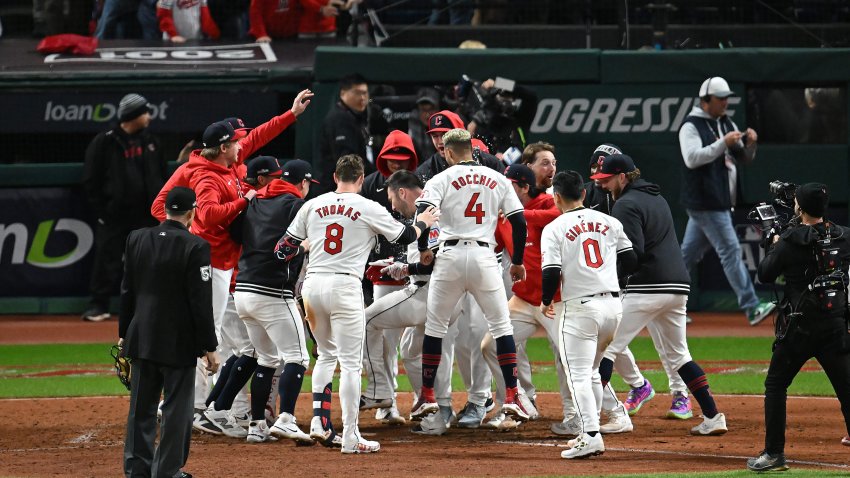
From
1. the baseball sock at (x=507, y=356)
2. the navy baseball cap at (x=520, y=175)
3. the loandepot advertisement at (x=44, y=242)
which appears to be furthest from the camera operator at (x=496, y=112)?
the loandepot advertisement at (x=44, y=242)

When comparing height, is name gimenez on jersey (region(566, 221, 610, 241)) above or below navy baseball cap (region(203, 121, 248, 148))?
below

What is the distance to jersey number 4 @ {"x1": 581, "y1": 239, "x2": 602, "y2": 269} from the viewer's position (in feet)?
25.3

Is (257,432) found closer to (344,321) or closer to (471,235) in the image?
(344,321)

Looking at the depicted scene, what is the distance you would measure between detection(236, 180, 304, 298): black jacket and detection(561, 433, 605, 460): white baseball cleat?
7.00ft

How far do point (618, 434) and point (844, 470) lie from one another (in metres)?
1.85

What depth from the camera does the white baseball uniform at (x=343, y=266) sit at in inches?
309

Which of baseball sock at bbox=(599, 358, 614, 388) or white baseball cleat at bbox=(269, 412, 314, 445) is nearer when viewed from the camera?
white baseball cleat at bbox=(269, 412, 314, 445)

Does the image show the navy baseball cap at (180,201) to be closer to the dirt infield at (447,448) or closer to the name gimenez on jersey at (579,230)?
the dirt infield at (447,448)

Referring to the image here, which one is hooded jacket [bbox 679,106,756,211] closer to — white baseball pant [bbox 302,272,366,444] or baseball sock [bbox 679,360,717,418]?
baseball sock [bbox 679,360,717,418]

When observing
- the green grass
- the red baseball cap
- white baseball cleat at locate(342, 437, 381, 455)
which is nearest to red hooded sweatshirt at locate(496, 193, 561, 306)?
the red baseball cap

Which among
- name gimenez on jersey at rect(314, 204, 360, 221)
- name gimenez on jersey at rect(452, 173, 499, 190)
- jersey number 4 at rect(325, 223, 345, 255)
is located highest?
name gimenez on jersey at rect(452, 173, 499, 190)

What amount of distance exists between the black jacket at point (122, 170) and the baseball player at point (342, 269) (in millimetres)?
6748

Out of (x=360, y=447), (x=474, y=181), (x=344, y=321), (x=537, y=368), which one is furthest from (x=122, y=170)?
(x=360, y=447)

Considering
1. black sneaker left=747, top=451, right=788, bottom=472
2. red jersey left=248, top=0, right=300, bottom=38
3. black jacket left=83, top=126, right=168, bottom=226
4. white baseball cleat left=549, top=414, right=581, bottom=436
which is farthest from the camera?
red jersey left=248, top=0, right=300, bottom=38
